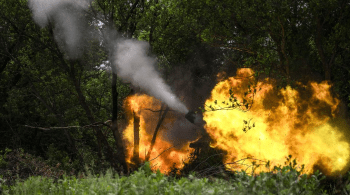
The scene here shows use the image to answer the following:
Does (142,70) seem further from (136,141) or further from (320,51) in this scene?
(320,51)

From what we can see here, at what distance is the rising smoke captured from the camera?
16.7 m

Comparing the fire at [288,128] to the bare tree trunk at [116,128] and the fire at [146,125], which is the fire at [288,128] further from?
the bare tree trunk at [116,128]

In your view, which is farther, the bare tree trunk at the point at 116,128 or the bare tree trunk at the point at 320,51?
the bare tree trunk at the point at 116,128

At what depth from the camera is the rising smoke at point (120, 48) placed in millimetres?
16672

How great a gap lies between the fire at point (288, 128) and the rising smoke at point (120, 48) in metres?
3.66

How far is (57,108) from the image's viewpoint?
63.7ft

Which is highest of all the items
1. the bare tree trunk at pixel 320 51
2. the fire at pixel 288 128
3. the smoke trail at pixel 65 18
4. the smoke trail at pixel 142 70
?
the smoke trail at pixel 65 18

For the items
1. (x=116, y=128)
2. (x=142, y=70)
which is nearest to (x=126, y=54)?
(x=142, y=70)

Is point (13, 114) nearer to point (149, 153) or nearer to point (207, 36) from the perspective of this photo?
point (149, 153)

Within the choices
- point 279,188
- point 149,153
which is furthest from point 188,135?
point 279,188

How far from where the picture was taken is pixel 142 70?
1669 centimetres

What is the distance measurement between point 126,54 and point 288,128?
8090mm

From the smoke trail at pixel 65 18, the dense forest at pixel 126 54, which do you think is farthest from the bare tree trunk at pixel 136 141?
the smoke trail at pixel 65 18

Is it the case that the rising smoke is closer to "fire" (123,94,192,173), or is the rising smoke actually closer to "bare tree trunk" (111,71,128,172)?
"fire" (123,94,192,173)
